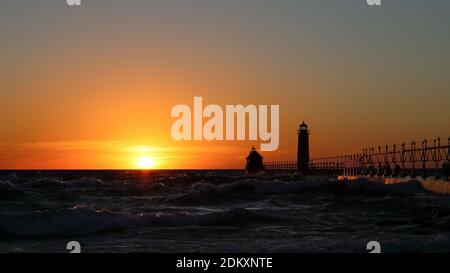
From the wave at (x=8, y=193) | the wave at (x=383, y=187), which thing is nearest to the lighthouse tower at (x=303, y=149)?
the wave at (x=383, y=187)

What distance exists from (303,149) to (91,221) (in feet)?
158

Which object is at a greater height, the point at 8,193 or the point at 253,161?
the point at 253,161

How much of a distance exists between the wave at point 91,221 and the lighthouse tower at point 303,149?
4301cm

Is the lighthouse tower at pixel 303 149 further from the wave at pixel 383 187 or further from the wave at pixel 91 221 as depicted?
the wave at pixel 91 221

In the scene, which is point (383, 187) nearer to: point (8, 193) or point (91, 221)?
point (8, 193)

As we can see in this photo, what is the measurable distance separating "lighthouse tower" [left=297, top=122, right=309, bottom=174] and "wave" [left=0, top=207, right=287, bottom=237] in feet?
141

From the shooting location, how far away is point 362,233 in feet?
43.4

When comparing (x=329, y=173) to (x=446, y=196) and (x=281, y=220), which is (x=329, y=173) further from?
(x=281, y=220)

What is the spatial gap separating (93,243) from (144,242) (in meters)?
1.11

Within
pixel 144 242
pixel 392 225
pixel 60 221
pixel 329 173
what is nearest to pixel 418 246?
pixel 392 225

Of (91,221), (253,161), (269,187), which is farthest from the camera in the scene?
(253,161)

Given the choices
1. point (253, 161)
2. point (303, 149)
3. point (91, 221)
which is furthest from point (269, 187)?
point (253, 161)

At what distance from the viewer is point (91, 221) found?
641 inches

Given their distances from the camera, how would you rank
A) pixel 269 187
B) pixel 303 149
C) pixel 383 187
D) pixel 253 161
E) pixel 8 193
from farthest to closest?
pixel 253 161, pixel 303 149, pixel 269 187, pixel 8 193, pixel 383 187
